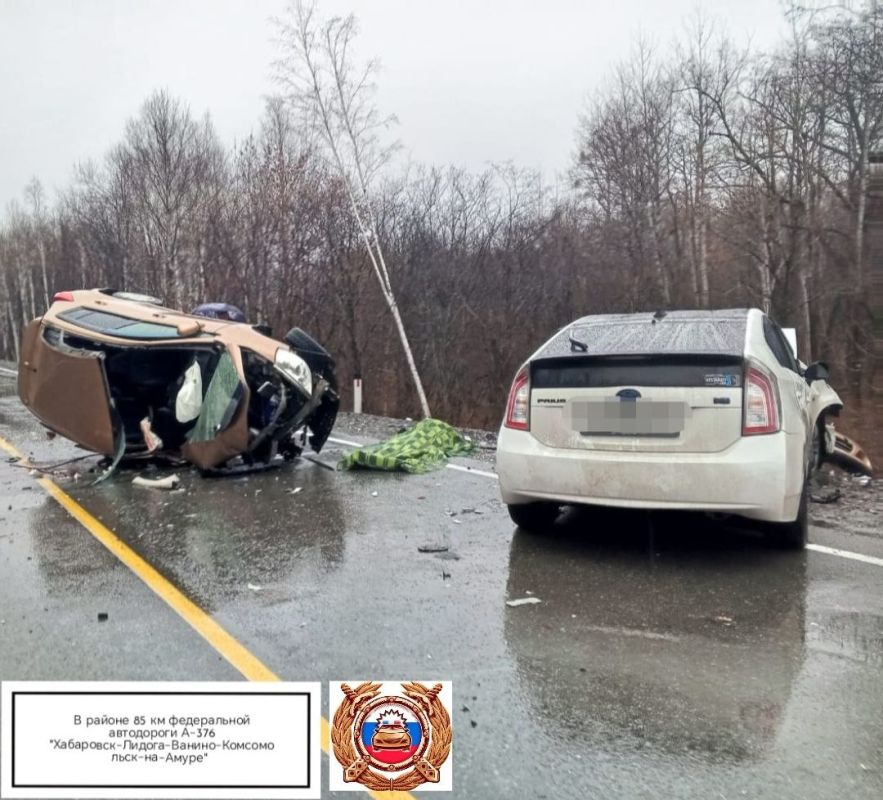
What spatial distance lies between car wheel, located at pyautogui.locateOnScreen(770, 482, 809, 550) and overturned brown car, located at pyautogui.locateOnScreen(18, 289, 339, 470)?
4.73m

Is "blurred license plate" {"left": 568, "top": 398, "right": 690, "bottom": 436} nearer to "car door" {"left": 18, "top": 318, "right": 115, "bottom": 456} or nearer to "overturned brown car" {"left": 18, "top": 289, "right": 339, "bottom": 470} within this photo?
"overturned brown car" {"left": 18, "top": 289, "right": 339, "bottom": 470}

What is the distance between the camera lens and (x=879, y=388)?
18.5 metres

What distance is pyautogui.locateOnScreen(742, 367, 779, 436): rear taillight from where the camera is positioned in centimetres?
464

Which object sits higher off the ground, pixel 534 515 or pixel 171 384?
pixel 171 384

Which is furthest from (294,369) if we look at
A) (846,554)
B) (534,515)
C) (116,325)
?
(846,554)

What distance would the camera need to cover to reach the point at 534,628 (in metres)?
4.04

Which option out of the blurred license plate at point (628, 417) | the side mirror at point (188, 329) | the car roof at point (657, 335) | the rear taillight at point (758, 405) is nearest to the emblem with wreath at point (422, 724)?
the blurred license plate at point (628, 417)

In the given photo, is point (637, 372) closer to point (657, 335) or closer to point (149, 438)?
point (657, 335)

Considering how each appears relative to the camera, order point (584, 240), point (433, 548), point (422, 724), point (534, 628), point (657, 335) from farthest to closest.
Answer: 1. point (584, 240)
2. point (433, 548)
3. point (657, 335)
4. point (534, 628)
5. point (422, 724)

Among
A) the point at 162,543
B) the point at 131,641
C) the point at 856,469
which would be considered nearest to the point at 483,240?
the point at 856,469

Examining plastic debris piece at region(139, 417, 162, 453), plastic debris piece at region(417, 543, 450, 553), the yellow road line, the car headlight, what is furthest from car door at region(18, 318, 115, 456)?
plastic debris piece at region(417, 543, 450, 553)

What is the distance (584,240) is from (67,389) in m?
16.6

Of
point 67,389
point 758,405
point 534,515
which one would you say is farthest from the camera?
point 67,389

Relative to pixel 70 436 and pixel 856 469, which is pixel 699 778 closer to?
pixel 856 469
